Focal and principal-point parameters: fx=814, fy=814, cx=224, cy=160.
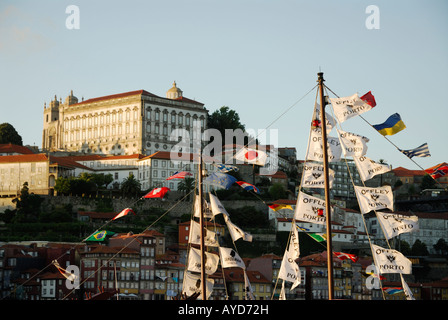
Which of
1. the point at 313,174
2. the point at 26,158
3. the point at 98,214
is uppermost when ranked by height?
the point at 26,158

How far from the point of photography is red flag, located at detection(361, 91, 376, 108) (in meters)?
24.9

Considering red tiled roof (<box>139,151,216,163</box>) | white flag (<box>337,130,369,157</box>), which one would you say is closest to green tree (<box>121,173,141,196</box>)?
red tiled roof (<box>139,151,216,163</box>)

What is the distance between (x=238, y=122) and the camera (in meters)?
150

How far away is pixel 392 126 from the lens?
24.7 meters

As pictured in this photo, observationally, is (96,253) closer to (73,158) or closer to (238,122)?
(73,158)

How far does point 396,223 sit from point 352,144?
276cm

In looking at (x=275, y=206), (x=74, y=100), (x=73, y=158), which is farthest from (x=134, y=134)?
(x=275, y=206)

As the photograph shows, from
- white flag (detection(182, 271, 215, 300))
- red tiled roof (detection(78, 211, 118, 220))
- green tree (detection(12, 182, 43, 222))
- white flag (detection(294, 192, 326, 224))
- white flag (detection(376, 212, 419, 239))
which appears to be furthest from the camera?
green tree (detection(12, 182, 43, 222))

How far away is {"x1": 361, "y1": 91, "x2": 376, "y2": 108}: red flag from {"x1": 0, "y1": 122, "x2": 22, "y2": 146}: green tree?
133 metres

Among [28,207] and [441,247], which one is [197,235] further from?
[441,247]

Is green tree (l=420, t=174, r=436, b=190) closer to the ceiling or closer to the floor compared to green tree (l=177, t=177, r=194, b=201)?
closer to the ceiling

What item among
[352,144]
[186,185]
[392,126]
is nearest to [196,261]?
[352,144]

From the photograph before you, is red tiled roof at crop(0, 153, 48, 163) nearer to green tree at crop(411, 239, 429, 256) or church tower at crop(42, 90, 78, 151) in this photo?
church tower at crop(42, 90, 78, 151)

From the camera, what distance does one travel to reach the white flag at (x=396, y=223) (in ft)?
81.0
